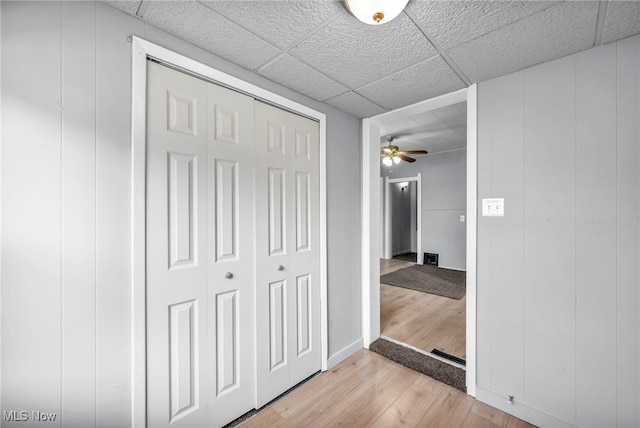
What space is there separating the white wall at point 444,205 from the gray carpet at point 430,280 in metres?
0.43

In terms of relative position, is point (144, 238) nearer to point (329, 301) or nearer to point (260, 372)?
point (260, 372)

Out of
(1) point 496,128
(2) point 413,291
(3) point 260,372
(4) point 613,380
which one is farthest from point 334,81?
(2) point 413,291

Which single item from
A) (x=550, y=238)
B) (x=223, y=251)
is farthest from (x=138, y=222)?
(x=550, y=238)

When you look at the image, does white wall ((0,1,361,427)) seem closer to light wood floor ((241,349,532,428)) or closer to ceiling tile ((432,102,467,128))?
light wood floor ((241,349,532,428))

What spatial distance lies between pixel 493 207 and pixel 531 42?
1012 mm

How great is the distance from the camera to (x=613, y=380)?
1423 millimetres

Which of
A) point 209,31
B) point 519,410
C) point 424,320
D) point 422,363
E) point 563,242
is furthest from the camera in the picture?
point 424,320

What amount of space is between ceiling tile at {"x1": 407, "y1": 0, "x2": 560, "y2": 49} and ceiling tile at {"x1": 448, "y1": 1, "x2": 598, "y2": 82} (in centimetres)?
6

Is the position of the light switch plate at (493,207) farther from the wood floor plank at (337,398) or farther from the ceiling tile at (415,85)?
the wood floor plank at (337,398)

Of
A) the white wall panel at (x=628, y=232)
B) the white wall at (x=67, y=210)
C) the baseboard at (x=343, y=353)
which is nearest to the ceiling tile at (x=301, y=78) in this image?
the white wall at (x=67, y=210)

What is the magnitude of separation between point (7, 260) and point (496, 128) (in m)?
2.75

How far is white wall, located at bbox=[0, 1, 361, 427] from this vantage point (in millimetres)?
994

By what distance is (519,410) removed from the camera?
1.71 metres

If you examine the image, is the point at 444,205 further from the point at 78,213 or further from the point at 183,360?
the point at 78,213
